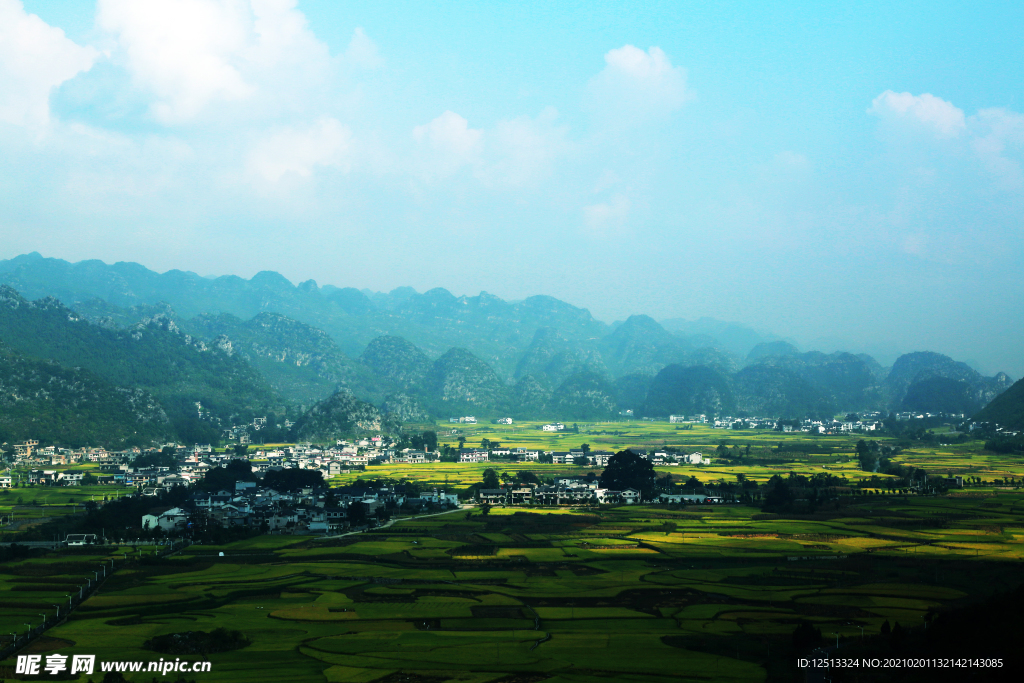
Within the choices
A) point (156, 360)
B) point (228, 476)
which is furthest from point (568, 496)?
point (156, 360)

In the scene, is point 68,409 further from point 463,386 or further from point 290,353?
point 463,386

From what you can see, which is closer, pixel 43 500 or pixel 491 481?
pixel 43 500

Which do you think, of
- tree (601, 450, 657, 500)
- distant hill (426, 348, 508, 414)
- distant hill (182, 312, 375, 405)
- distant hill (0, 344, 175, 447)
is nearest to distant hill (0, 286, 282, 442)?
distant hill (0, 344, 175, 447)

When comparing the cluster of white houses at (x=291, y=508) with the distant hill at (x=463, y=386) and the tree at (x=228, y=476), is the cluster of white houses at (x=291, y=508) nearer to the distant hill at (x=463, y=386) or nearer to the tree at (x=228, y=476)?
the tree at (x=228, y=476)

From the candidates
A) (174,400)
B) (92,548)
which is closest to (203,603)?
(92,548)

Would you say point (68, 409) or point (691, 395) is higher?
point (691, 395)

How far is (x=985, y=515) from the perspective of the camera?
165ft

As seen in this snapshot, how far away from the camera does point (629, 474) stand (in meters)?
65.9

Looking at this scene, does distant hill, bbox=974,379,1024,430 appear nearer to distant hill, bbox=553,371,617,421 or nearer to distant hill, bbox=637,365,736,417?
distant hill, bbox=637,365,736,417

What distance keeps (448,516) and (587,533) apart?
35.2 ft

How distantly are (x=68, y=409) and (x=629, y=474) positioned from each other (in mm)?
53966

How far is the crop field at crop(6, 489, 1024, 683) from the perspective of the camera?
2556cm

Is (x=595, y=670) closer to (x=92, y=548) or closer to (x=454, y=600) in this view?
(x=454, y=600)

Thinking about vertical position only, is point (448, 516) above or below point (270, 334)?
below
